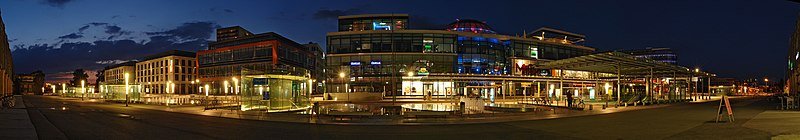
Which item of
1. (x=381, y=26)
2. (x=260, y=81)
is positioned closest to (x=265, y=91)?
(x=260, y=81)

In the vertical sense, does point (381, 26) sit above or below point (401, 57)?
above

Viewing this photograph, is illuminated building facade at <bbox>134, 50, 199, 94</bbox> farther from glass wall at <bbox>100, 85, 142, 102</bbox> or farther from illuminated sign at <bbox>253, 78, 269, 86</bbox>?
illuminated sign at <bbox>253, 78, 269, 86</bbox>

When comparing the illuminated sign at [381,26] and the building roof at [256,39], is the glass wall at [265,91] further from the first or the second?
the building roof at [256,39]

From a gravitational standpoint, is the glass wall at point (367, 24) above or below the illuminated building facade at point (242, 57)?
above

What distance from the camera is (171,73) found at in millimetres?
122500

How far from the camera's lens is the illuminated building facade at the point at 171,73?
123m

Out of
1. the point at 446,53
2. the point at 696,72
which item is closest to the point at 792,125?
the point at 696,72

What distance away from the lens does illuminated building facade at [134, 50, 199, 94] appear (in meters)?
123

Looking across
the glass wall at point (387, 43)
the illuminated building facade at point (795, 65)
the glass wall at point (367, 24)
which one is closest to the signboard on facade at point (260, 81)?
the glass wall at point (387, 43)

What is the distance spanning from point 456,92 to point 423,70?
724 cm

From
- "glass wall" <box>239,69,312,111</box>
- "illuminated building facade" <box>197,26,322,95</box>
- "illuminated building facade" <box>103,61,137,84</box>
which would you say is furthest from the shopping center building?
"illuminated building facade" <box>103,61,137,84</box>

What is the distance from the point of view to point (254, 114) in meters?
25.0

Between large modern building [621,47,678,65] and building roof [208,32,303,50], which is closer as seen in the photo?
building roof [208,32,303,50]

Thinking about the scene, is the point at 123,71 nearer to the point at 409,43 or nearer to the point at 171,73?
the point at 171,73
